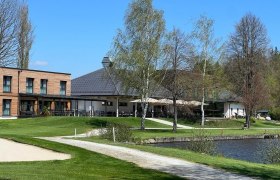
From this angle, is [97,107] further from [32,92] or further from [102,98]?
[32,92]

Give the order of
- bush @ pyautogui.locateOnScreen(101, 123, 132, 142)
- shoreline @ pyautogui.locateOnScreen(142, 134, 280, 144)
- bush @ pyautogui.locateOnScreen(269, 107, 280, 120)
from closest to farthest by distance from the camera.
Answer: bush @ pyautogui.locateOnScreen(101, 123, 132, 142)
shoreline @ pyautogui.locateOnScreen(142, 134, 280, 144)
bush @ pyautogui.locateOnScreen(269, 107, 280, 120)

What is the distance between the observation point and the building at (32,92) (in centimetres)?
5753

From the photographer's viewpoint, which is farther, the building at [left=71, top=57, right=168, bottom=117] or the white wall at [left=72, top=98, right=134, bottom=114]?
the white wall at [left=72, top=98, right=134, bottom=114]

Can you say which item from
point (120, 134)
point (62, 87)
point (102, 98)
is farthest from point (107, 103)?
point (120, 134)

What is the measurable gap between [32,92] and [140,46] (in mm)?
20749

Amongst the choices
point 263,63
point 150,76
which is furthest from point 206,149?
point 263,63

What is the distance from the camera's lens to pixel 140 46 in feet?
153

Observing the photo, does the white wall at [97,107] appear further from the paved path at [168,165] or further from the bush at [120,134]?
the paved path at [168,165]

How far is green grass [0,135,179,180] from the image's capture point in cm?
1298

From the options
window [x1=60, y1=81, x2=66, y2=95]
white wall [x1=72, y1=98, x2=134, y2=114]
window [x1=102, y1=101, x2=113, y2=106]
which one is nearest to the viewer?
white wall [x1=72, y1=98, x2=134, y2=114]

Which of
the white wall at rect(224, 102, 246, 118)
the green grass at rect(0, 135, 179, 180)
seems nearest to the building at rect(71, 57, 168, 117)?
the white wall at rect(224, 102, 246, 118)

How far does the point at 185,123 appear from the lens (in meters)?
63.9

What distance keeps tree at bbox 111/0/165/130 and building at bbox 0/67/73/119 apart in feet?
54.7

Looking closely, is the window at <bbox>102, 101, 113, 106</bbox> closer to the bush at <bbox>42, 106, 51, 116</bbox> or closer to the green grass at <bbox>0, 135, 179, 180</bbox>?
the bush at <bbox>42, 106, 51, 116</bbox>
